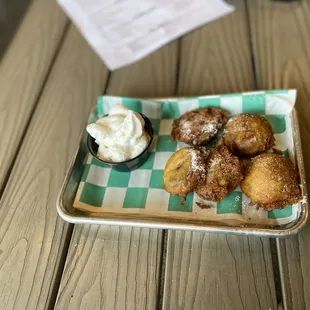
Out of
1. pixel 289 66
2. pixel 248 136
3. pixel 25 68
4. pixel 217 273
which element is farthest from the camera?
pixel 25 68

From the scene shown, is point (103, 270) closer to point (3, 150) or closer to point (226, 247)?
point (226, 247)

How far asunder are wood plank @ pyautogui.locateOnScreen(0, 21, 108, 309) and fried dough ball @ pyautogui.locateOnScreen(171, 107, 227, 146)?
28cm

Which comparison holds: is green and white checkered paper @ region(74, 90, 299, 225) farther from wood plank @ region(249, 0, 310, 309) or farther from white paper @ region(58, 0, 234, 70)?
white paper @ region(58, 0, 234, 70)

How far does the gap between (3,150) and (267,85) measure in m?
0.73

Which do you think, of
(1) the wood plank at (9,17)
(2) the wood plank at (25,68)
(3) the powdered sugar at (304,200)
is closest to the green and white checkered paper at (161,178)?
(3) the powdered sugar at (304,200)

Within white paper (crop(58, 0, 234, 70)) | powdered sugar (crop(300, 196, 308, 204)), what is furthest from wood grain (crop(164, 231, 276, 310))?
white paper (crop(58, 0, 234, 70))

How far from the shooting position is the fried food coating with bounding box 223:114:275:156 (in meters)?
0.76

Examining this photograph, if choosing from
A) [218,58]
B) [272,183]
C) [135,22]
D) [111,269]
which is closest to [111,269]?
[111,269]

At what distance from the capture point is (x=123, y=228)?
74 cm

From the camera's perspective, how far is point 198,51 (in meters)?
1.13

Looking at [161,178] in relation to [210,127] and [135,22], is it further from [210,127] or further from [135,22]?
[135,22]

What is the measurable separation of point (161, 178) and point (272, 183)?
0.78 ft

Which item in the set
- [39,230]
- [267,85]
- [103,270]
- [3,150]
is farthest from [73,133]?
[267,85]

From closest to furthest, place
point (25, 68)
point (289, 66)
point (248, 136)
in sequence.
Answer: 1. point (248, 136)
2. point (289, 66)
3. point (25, 68)
